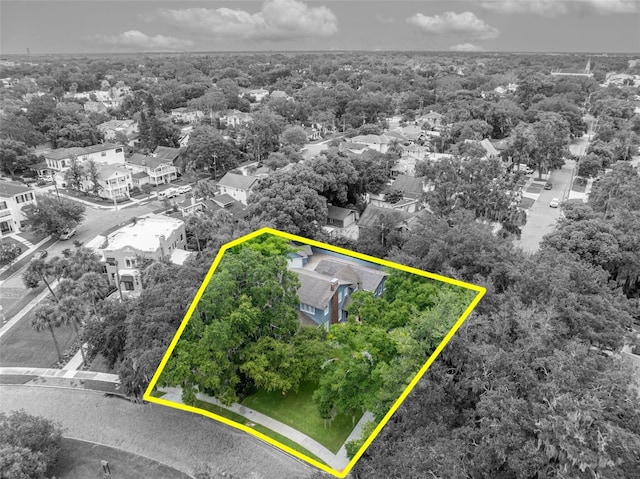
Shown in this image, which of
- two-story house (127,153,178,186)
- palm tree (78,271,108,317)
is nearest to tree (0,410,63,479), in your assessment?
palm tree (78,271,108,317)

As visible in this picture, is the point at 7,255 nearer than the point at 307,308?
No

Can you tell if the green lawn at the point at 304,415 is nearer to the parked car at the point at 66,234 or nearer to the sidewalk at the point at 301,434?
the sidewalk at the point at 301,434

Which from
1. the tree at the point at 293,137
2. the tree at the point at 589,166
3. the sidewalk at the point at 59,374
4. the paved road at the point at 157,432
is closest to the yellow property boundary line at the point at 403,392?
the paved road at the point at 157,432

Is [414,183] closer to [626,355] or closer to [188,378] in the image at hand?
[626,355]

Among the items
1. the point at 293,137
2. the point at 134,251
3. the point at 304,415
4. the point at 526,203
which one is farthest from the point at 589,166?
the point at 304,415

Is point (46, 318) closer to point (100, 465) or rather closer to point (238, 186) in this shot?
point (100, 465)

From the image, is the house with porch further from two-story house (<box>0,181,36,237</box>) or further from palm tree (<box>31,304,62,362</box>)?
two-story house (<box>0,181,36,237</box>)
